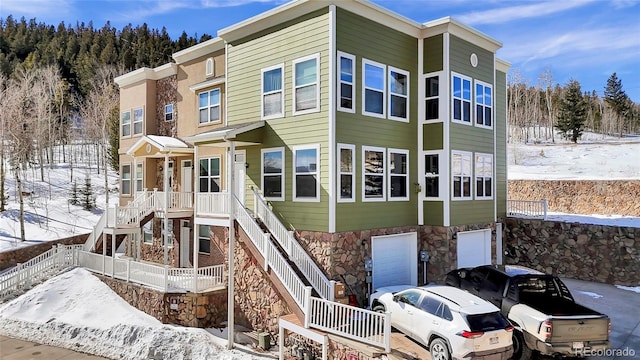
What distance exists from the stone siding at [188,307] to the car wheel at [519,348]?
911cm

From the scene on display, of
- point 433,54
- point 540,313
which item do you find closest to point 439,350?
point 540,313

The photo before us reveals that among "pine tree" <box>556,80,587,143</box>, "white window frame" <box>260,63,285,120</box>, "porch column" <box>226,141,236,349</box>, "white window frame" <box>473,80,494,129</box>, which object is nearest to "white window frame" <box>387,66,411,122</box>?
"white window frame" <box>473,80,494,129</box>

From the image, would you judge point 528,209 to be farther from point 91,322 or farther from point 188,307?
point 91,322

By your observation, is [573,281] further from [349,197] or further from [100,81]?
[100,81]

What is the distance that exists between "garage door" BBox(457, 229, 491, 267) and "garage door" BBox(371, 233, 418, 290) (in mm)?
1761

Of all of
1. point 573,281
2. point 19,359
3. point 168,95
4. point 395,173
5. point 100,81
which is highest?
point 100,81

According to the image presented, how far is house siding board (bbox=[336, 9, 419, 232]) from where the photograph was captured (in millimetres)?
12195

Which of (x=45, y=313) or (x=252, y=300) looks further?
(x=45, y=313)

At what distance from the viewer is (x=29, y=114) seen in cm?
3631

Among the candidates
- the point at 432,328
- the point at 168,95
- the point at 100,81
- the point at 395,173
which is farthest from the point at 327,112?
the point at 100,81

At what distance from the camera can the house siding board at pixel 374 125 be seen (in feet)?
40.0

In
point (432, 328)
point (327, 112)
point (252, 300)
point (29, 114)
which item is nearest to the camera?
point (432, 328)

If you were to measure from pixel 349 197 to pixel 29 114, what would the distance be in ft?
120

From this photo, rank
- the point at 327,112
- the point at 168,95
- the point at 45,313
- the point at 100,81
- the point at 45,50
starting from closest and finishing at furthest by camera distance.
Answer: the point at 327,112 → the point at 45,313 → the point at 168,95 → the point at 100,81 → the point at 45,50
